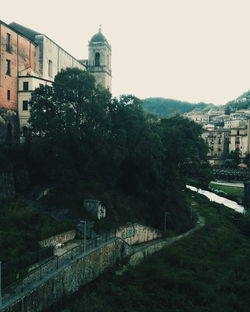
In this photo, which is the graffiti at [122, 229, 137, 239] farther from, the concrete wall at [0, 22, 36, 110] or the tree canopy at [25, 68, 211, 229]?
the concrete wall at [0, 22, 36, 110]

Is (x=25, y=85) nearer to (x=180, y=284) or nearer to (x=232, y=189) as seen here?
(x=180, y=284)

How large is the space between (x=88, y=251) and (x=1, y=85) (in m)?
26.4

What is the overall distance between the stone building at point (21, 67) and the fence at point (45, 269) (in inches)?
883

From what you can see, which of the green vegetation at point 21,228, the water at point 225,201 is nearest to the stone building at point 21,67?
the green vegetation at point 21,228

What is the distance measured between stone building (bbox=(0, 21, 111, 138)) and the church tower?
27.4 feet

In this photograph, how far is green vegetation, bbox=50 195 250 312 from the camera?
1928cm

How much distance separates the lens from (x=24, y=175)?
104 ft

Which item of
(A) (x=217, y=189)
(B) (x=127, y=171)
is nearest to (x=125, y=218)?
(B) (x=127, y=171)

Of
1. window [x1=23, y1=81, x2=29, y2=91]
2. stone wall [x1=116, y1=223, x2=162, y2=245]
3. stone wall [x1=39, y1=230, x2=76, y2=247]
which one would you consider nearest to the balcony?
window [x1=23, y1=81, x2=29, y2=91]

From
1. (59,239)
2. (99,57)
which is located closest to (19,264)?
(59,239)

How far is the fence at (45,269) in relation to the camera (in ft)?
49.8

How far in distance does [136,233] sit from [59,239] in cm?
757

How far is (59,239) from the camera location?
23609 mm

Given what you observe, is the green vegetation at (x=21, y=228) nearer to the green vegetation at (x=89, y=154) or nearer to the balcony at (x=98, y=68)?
the green vegetation at (x=89, y=154)
